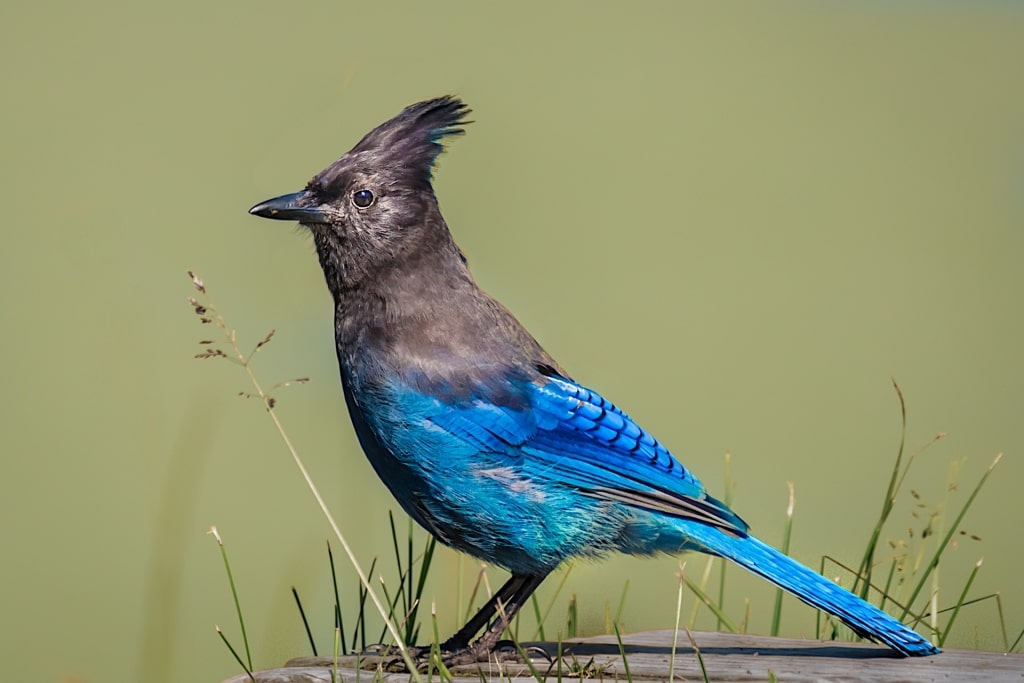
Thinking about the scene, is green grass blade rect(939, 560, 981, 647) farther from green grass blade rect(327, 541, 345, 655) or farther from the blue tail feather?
green grass blade rect(327, 541, 345, 655)

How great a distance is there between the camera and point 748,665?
229 centimetres

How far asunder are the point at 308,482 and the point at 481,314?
1.81ft

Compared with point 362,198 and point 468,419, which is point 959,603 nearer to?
point 468,419

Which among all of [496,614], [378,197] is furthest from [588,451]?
[378,197]

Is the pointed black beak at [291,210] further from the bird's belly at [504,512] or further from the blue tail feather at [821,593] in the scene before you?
the blue tail feather at [821,593]

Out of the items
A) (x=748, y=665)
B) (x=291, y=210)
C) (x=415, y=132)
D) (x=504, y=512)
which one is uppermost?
(x=415, y=132)

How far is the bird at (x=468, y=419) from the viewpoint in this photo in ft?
7.81

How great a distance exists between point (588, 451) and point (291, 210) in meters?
0.77

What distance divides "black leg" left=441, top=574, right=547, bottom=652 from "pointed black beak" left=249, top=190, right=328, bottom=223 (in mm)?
846

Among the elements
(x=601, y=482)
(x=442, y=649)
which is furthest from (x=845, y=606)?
(x=442, y=649)

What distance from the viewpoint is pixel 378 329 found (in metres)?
2.49

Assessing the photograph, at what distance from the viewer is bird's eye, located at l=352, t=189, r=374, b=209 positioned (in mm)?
2537

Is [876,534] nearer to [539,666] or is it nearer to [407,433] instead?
[539,666]

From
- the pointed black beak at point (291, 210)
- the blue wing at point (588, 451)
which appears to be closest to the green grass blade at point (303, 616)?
the blue wing at point (588, 451)
